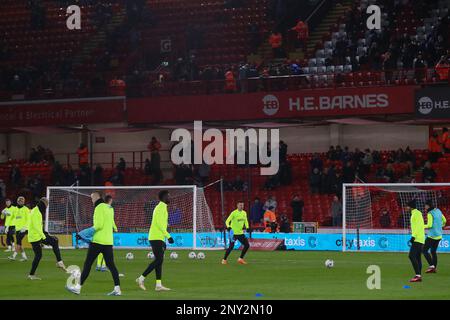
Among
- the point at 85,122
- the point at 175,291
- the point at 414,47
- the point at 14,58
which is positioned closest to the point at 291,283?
the point at 175,291

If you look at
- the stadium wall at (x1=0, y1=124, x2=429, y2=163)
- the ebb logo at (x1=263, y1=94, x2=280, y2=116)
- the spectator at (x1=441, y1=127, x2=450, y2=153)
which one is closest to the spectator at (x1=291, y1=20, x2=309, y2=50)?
the stadium wall at (x1=0, y1=124, x2=429, y2=163)

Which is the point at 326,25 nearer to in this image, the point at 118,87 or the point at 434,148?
the point at 434,148

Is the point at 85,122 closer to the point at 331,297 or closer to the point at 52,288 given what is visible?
the point at 52,288

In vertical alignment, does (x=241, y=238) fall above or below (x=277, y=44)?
below

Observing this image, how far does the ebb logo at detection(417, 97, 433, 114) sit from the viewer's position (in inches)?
1625

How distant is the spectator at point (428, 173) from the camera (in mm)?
40719

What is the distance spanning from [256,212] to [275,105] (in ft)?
15.3

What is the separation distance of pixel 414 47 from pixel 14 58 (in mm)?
21783

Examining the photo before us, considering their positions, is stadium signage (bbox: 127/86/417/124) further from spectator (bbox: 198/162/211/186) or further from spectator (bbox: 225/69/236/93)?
spectator (bbox: 198/162/211/186)

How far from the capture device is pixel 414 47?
42312 mm

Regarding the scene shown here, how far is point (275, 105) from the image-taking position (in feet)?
146

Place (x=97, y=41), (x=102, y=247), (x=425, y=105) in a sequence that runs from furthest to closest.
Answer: (x=97, y=41), (x=425, y=105), (x=102, y=247)

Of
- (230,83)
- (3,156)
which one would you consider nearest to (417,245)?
(230,83)

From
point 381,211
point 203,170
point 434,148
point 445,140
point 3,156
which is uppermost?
point 445,140
